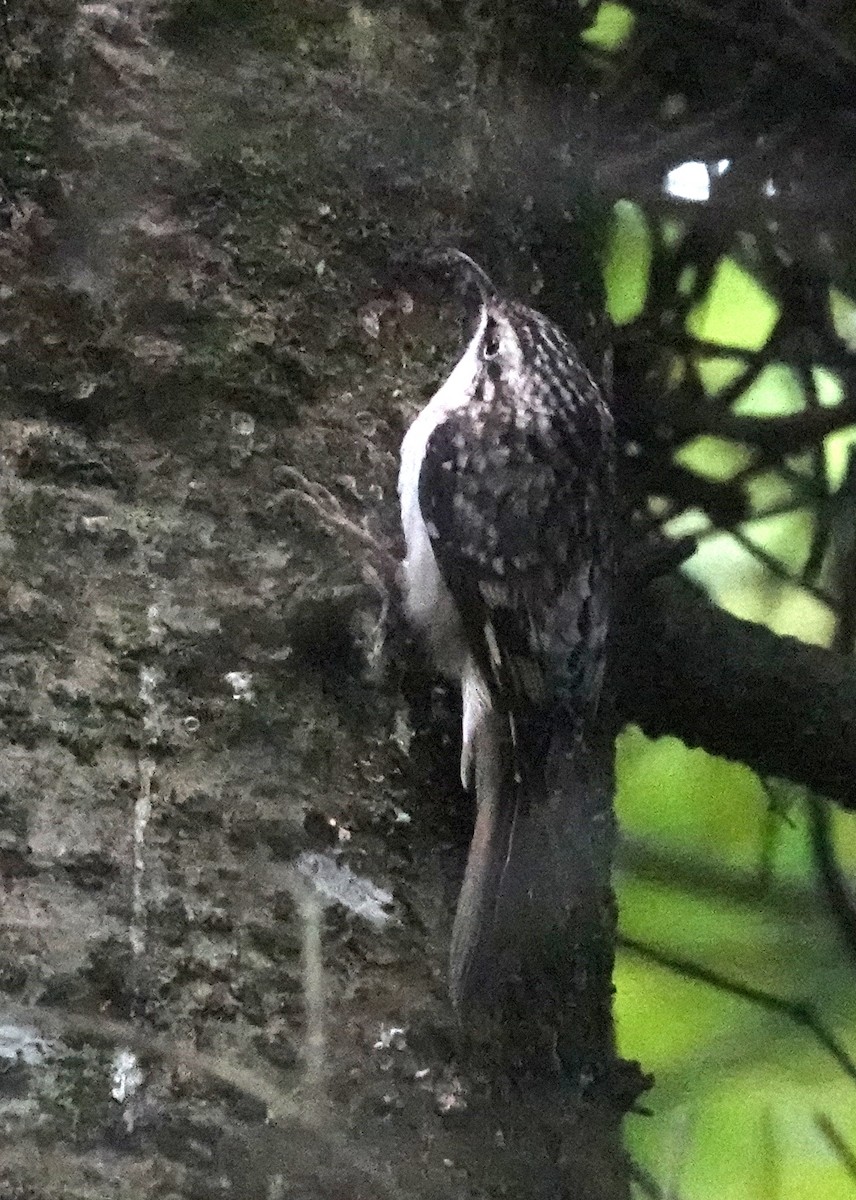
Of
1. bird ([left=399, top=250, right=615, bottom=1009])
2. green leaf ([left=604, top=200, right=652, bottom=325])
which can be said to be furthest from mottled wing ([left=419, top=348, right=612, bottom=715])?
green leaf ([left=604, top=200, right=652, bottom=325])

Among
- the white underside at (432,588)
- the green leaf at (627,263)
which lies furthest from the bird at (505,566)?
the green leaf at (627,263)

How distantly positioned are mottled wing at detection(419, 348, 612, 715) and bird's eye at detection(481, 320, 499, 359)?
2 centimetres

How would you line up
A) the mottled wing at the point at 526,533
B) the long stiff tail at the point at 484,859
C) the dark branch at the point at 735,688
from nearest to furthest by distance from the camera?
the long stiff tail at the point at 484,859, the mottled wing at the point at 526,533, the dark branch at the point at 735,688

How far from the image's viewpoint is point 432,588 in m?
0.95

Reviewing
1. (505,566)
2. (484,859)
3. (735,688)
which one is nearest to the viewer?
(484,859)

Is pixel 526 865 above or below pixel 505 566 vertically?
below

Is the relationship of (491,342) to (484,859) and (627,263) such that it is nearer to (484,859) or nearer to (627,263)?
(627,263)

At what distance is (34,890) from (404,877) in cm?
23

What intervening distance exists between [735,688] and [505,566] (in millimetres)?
270

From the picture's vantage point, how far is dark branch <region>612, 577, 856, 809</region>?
3.66 ft

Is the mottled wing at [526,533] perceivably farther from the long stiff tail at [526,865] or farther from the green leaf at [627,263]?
the green leaf at [627,263]

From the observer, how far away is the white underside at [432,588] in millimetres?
934

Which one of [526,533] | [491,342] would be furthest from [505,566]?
[491,342]

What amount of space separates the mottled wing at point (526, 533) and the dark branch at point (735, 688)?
8 cm
